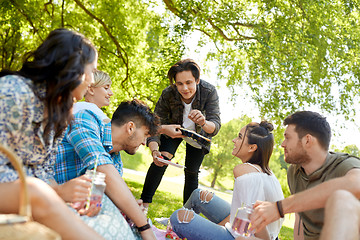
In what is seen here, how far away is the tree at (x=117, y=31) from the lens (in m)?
10.3

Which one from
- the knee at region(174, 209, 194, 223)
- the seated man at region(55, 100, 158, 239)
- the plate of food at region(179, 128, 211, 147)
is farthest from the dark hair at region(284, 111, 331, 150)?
the plate of food at region(179, 128, 211, 147)

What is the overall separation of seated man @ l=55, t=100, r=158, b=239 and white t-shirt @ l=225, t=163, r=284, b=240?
2.63 feet

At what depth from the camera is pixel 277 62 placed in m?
8.58

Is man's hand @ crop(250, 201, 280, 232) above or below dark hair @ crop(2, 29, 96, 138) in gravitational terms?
below

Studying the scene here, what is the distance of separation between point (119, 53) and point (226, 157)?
20477 millimetres

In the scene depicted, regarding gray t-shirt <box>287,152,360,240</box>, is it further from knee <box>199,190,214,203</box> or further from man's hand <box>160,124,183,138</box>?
man's hand <box>160,124,183,138</box>

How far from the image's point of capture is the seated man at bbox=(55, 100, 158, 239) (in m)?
2.60

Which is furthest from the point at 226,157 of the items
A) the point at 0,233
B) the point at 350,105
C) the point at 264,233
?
the point at 0,233

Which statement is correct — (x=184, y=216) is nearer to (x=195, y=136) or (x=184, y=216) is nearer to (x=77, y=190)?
(x=195, y=136)

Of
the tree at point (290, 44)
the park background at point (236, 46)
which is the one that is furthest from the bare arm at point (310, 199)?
the tree at point (290, 44)

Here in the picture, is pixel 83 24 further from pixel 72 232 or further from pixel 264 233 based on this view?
pixel 72 232

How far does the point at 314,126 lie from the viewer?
295 centimetres

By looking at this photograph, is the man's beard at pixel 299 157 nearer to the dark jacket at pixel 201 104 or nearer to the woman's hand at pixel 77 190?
the woman's hand at pixel 77 190

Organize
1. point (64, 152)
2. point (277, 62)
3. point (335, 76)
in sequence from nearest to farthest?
point (64, 152), point (277, 62), point (335, 76)
